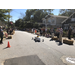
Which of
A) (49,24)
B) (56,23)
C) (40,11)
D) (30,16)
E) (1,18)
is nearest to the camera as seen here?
(1,18)

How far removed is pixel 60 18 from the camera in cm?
3278

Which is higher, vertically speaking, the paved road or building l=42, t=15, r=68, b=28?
building l=42, t=15, r=68, b=28

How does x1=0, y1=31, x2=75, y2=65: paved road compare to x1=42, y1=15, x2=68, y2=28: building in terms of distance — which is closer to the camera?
x1=0, y1=31, x2=75, y2=65: paved road

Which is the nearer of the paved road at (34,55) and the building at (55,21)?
the paved road at (34,55)

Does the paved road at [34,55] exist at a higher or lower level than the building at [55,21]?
lower

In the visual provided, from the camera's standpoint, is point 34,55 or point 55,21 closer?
point 34,55

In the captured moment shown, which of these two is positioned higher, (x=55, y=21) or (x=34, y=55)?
(x=55, y=21)
